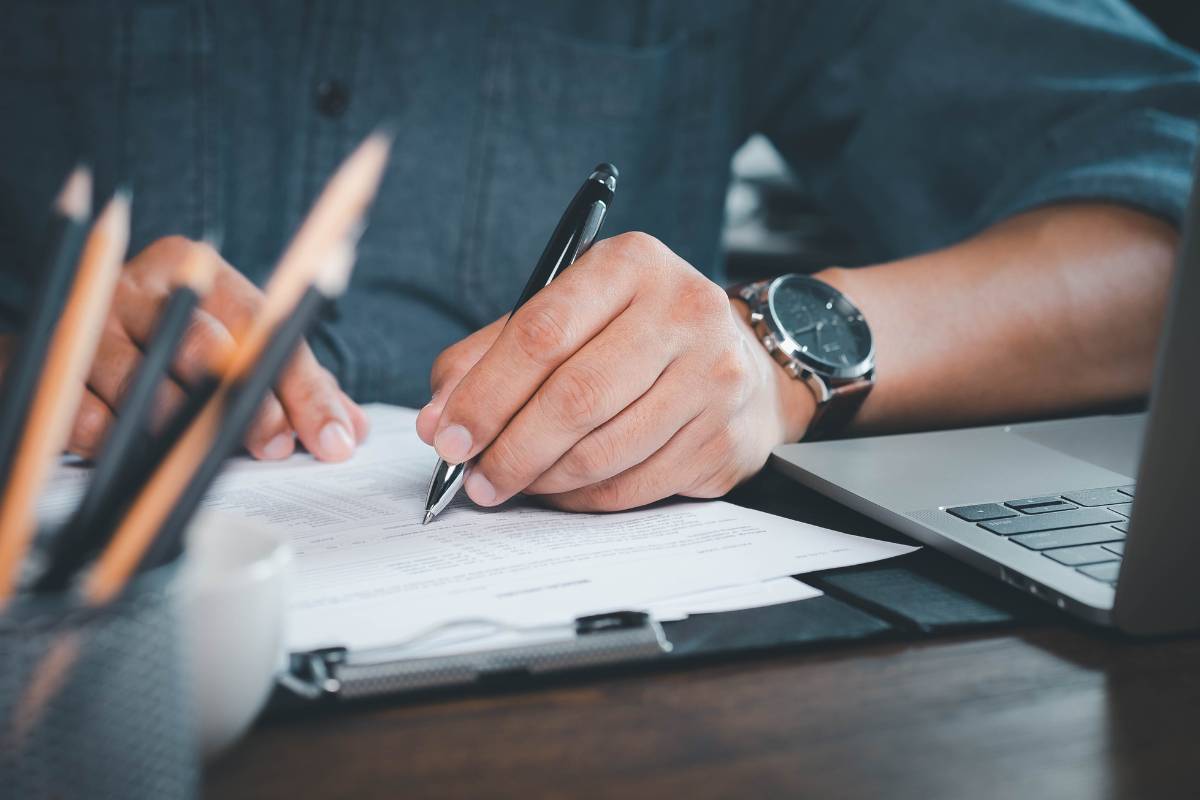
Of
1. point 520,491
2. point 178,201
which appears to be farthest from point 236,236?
point 520,491

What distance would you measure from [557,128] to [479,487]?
663mm

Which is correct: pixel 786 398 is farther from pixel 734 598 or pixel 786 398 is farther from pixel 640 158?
pixel 640 158

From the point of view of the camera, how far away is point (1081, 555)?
450mm

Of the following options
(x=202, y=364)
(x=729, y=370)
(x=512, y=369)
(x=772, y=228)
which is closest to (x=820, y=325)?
(x=729, y=370)

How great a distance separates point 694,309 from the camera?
0.55 m

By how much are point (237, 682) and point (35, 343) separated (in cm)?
11

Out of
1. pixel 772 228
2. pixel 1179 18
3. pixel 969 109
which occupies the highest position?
pixel 1179 18

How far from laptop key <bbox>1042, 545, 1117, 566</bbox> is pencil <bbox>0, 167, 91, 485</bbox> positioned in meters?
0.39

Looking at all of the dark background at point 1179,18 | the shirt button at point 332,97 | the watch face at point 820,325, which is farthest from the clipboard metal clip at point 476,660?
the dark background at point 1179,18

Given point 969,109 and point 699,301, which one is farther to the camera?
point 969,109

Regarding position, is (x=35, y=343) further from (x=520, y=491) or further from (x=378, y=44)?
(x=378, y=44)

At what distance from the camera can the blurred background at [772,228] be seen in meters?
2.19

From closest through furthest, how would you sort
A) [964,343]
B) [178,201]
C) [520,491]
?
[520,491], [964,343], [178,201]

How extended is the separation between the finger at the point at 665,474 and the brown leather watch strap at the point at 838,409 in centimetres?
14
